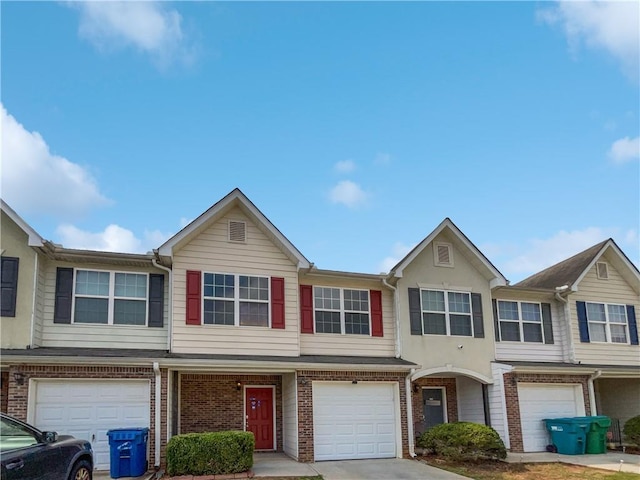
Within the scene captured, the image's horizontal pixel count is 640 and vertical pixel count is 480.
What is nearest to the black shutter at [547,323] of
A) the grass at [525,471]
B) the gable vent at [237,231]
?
the grass at [525,471]

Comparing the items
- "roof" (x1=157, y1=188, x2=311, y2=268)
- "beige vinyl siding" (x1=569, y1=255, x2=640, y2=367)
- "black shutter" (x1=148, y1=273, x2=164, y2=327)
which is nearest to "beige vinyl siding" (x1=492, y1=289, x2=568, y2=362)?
"beige vinyl siding" (x1=569, y1=255, x2=640, y2=367)

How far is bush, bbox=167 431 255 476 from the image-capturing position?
13.0 m

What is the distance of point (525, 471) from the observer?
47.8 ft

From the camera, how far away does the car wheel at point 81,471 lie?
8.39 metres

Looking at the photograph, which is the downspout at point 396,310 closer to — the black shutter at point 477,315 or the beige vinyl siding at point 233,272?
the black shutter at point 477,315

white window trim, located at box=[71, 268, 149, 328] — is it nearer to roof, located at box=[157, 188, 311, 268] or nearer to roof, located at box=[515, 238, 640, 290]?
roof, located at box=[157, 188, 311, 268]

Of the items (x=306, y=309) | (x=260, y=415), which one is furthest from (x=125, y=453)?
(x=306, y=309)

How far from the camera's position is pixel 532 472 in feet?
47.4

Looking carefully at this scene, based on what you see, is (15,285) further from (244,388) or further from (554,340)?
(554,340)

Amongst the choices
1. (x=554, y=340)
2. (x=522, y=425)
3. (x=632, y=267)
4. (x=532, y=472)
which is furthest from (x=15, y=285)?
(x=632, y=267)

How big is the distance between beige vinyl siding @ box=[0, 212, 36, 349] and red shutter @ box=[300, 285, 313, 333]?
7225 millimetres

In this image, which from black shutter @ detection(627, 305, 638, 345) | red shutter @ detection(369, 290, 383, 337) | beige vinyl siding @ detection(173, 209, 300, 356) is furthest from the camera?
black shutter @ detection(627, 305, 638, 345)

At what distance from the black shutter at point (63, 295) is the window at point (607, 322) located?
55.6 feet

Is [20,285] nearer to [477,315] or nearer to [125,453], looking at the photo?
[125,453]
